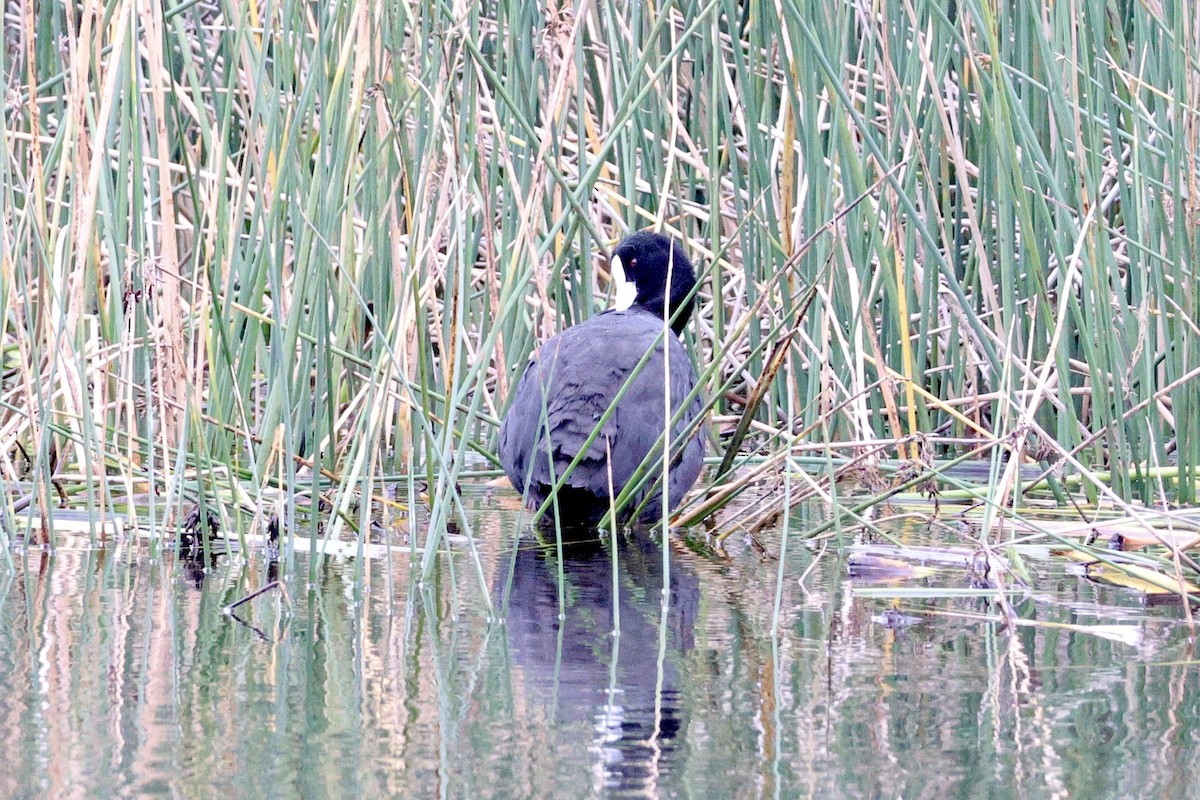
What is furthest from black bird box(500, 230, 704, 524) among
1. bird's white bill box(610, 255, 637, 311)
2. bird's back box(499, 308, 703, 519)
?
bird's white bill box(610, 255, 637, 311)

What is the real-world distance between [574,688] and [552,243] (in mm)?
1782

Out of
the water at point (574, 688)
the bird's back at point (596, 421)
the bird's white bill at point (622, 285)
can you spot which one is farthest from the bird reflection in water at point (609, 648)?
the bird's white bill at point (622, 285)

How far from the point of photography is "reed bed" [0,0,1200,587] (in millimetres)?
2770

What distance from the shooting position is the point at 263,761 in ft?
5.48

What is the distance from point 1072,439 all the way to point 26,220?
6.76 ft

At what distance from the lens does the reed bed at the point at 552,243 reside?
2.77m

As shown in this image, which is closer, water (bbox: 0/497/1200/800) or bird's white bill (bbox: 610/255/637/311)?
water (bbox: 0/497/1200/800)

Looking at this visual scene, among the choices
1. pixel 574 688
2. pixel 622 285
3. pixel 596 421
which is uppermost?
pixel 622 285

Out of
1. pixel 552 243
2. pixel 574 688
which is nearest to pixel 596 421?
pixel 552 243

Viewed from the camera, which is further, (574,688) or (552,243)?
(552,243)

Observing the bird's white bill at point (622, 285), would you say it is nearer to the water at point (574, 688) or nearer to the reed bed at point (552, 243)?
the reed bed at point (552, 243)

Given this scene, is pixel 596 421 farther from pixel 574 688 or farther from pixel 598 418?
pixel 574 688

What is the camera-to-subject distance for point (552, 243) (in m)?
3.66

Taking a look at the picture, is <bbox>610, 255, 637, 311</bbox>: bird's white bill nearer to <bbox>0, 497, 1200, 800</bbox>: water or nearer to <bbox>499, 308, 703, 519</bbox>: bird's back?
<bbox>499, 308, 703, 519</bbox>: bird's back
